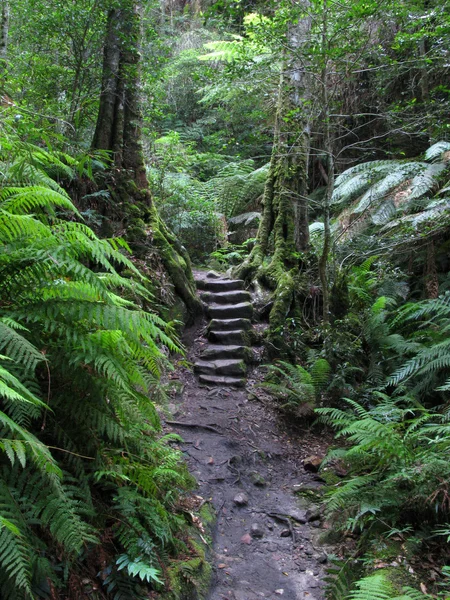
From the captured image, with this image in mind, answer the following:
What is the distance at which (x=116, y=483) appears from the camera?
251 cm

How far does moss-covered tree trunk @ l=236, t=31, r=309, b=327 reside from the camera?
25.4 ft

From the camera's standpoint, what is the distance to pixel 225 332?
6.88m

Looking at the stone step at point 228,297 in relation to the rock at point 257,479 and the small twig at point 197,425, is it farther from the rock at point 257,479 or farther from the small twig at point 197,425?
the rock at point 257,479

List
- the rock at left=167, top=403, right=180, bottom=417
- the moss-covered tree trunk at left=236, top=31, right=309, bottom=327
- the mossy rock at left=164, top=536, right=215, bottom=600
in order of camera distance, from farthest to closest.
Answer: the moss-covered tree trunk at left=236, top=31, right=309, bottom=327, the rock at left=167, top=403, right=180, bottom=417, the mossy rock at left=164, top=536, right=215, bottom=600

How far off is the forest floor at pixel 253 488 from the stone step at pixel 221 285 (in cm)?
172

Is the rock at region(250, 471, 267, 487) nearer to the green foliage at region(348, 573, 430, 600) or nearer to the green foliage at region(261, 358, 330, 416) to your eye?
the green foliage at region(261, 358, 330, 416)

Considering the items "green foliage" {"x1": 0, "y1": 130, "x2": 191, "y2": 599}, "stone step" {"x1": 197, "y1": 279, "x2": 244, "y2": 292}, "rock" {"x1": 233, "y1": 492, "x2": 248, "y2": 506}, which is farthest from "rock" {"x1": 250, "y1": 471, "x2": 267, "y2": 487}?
"stone step" {"x1": 197, "y1": 279, "x2": 244, "y2": 292}

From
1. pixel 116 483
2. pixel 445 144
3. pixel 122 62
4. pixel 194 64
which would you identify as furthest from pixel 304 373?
pixel 194 64

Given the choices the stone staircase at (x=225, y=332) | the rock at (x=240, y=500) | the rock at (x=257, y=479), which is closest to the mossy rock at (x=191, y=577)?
the rock at (x=240, y=500)

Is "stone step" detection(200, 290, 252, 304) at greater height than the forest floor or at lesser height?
greater

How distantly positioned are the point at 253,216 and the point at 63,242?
30.5 feet

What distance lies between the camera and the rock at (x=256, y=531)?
149 inches

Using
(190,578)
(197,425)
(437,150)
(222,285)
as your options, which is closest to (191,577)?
(190,578)

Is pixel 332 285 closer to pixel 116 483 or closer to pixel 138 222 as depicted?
pixel 138 222
